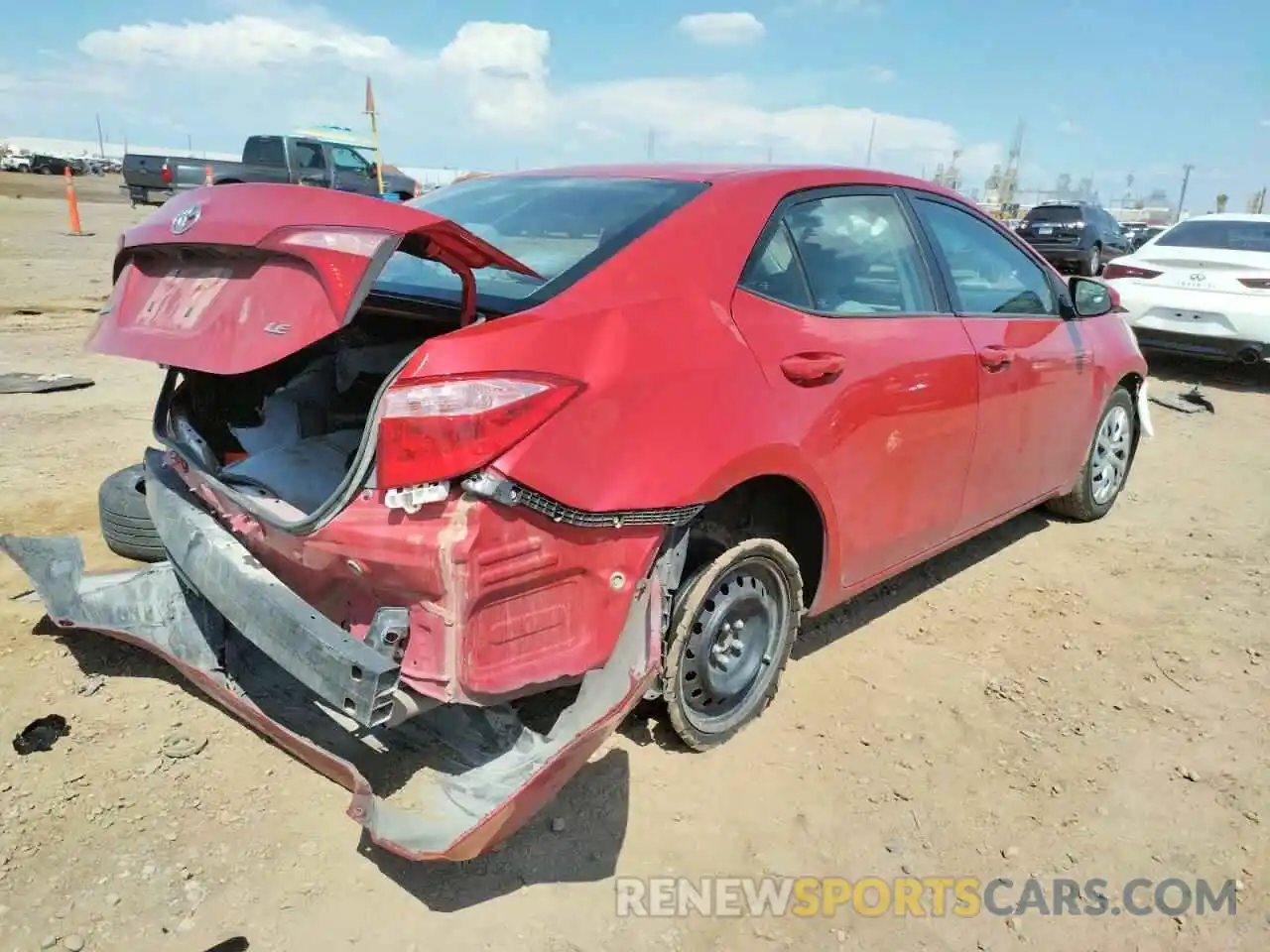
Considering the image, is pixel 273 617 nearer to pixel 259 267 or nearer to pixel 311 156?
pixel 259 267

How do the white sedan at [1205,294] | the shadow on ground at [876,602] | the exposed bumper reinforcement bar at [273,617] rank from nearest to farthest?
the exposed bumper reinforcement bar at [273,617]
the shadow on ground at [876,602]
the white sedan at [1205,294]

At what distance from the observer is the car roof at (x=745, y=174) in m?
2.86

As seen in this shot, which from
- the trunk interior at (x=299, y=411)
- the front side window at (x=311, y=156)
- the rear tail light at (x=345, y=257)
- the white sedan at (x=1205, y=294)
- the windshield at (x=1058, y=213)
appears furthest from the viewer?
the windshield at (x=1058, y=213)

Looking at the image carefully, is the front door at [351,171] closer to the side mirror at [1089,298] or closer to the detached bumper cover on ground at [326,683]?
the side mirror at [1089,298]

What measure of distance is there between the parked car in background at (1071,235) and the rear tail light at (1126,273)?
1113cm

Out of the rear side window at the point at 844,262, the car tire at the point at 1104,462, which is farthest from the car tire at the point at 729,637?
the car tire at the point at 1104,462

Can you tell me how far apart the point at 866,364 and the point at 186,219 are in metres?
1.99

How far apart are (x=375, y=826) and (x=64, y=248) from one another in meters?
16.6

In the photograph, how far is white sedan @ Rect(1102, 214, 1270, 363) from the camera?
8086 mm

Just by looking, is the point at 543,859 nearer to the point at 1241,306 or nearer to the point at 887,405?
the point at 887,405

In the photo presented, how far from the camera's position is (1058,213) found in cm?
2012

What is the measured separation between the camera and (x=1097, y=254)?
20.1m

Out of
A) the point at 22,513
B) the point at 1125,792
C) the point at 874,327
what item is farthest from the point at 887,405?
the point at 22,513

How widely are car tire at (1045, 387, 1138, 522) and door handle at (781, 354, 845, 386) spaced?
8.36ft
